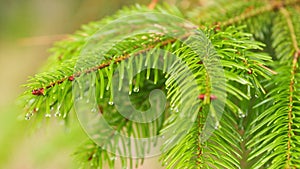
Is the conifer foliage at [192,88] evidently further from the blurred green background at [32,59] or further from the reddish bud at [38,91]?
the blurred green background at [32,59]

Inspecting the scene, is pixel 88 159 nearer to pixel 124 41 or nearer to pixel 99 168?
pixel 99 168

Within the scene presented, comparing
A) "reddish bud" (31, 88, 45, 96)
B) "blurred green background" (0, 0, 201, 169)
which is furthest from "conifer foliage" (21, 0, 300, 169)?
"blurred green background" (0, 0, 201, 169)

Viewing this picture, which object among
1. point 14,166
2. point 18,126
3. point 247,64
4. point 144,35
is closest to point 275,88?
point 247,64

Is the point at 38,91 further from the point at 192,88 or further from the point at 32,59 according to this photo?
the point at 32,59

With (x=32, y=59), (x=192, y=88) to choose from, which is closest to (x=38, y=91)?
(x=192, y=88)

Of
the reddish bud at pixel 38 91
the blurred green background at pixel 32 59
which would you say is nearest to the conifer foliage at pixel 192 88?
the reddish bud at pixel 38 91

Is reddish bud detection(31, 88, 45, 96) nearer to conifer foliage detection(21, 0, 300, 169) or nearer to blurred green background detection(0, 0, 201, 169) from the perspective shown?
conifer foliage detection(21, 0, 300, 169)

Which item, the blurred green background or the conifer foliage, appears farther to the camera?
the blurred green background
